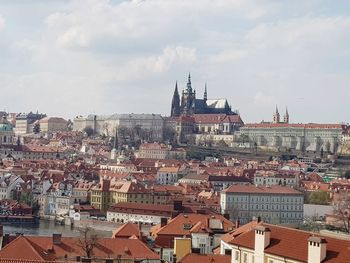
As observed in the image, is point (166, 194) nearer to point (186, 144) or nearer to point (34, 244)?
point (34, 244)

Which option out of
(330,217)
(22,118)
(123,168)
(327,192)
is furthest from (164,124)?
(330,217)

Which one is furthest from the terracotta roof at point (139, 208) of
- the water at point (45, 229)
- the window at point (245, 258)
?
the window at point (245, 258)

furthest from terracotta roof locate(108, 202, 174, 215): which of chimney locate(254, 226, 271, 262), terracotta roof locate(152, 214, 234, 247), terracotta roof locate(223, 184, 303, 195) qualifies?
chimney locate(254, 226, 271, 262)

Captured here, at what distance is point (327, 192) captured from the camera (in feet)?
250

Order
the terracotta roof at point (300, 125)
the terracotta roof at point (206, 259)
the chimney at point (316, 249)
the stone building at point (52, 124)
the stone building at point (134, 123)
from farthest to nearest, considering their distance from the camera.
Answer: the stone building at point (52, 124)
the stone building at point (134, 123)
the terracotta roof at point (300, 125)
the terracotta roof at point (206, 259)
the chimney at point (316, 249)

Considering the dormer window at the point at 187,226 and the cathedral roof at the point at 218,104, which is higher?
the cathedral roof at the point at 218,104

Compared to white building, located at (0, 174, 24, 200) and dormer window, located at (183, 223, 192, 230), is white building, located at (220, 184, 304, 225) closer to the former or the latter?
white building, located at (0, 174, 24, 200)

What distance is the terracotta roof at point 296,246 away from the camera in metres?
14.9

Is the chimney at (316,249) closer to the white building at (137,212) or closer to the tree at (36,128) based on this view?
the white building at (137,212)

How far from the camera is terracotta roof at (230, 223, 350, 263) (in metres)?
14.9

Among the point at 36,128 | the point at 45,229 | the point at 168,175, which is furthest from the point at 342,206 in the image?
the point at 36,128

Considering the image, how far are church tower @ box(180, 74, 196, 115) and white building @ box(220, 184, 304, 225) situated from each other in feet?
313

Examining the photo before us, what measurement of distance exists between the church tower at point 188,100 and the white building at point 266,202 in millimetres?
95325

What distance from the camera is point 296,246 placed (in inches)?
632
